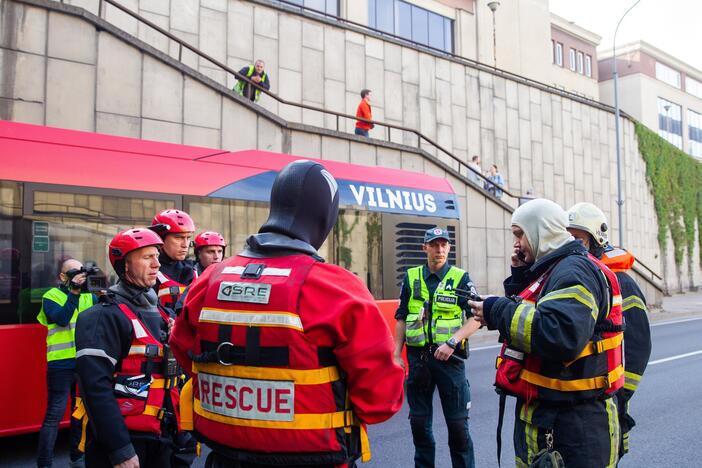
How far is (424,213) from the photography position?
29.7ft

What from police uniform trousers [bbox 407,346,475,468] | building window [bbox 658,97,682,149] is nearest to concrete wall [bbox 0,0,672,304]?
police uniform trousers [bbox 407,346,475,468]

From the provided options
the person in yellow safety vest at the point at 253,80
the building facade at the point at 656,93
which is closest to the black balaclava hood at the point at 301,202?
the person in yellow safety vest at the point at 253,80

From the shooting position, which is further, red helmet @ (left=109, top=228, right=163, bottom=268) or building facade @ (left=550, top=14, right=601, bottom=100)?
building facade @ (left=550, top=14, right=601, bottom=100)

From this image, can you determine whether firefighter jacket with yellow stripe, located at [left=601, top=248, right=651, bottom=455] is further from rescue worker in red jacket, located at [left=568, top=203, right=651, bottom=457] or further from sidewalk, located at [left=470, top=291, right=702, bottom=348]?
sidewalk, located at [left=470, top=291, right=702, bottom=348]

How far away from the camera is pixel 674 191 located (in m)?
32.6

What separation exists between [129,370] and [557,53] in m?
38.2

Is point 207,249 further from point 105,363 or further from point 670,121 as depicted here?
point 670,121

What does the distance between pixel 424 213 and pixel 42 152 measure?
5.28m

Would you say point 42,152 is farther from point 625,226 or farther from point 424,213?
point 625,226

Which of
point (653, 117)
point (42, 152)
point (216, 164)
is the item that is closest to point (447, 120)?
point (216, 164)

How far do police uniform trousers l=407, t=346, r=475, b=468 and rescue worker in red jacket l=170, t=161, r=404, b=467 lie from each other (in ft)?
8.16

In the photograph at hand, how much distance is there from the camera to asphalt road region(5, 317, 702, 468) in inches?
215

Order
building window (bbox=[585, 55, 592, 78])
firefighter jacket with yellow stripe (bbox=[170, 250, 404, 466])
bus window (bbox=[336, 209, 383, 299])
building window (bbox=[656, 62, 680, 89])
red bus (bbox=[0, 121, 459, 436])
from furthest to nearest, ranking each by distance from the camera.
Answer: building window (bbox=[656, 62, 680, 89]) → building window (bbox=[585, 55, 592, 78]) → bus window (bbox=[336, 209, 383, 299]) → red bus (bbox=[0, 121, 459, 436]) → firefighter jacket with yellow stripe (bbox=[170, 250, 404, 466])

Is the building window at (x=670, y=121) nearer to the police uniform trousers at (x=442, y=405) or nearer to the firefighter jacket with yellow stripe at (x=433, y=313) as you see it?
the firefighter jacket with yellow stripe at (x=433, y=313)
